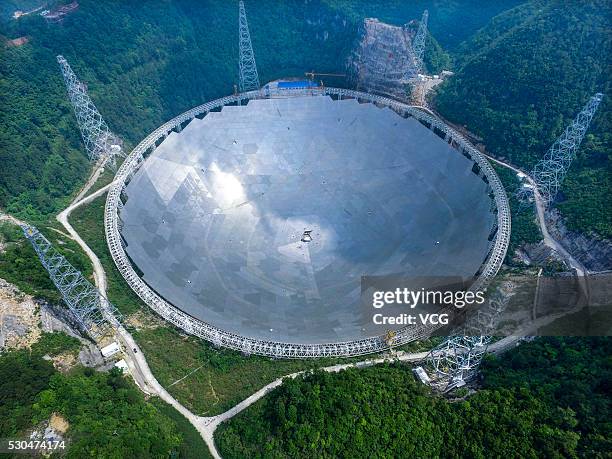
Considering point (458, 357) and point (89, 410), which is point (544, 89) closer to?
point (458, 357)

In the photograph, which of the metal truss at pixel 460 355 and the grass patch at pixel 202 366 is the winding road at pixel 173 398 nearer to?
the grass patch at pixel 202 366

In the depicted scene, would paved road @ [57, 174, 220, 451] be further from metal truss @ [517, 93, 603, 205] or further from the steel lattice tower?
the steel lattice tower

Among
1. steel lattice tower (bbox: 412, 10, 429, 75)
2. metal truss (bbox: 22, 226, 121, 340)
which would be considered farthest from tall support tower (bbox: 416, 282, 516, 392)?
steel lattice tower (bbox: 412, 10, 429, 75)

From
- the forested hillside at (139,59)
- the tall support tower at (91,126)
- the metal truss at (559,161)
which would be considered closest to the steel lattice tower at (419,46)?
the forested hillside at (139,59)

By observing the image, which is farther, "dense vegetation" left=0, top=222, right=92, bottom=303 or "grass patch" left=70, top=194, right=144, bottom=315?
"grass patch" left=70, top=194, right=144, bottom=315

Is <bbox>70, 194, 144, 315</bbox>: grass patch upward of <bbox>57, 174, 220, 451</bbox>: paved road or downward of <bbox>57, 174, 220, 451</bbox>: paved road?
upward

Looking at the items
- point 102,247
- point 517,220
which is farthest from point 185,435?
point 517,220
